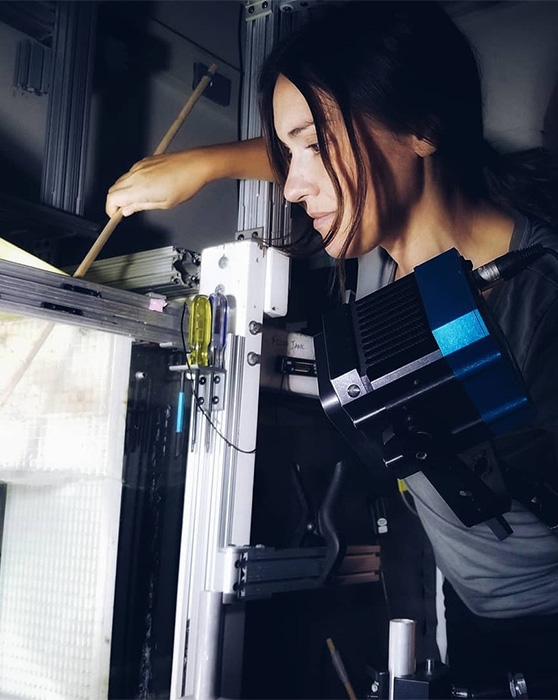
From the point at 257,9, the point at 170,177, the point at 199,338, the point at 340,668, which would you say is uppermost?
the point at 257,9

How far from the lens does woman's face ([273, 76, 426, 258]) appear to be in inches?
58.4

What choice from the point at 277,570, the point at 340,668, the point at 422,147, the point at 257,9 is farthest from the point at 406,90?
the point at 340,668

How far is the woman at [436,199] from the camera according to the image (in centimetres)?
137

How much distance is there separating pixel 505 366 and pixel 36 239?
3.66ft

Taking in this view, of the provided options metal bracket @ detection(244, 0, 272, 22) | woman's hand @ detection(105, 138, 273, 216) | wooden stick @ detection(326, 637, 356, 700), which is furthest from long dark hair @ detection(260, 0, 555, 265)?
wooden stick @ detection(326, 637, 356, 700)

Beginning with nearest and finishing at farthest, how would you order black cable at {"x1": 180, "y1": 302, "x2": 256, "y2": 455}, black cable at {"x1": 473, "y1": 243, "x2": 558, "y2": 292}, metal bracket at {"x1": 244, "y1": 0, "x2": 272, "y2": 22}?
black cable at {"x1": 473, "y1": 243, "x2": 558, "y2": 292}, black cable at {"x1": 180, "y1": 302, "x2": 256, "y2": 455}, metal bracket at {"x1": 244, "y1": 0, "x2": 272, "y2": 22}

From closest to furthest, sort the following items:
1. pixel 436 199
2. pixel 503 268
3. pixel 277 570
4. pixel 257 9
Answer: pixel 503 268 → pixel 277 570 → pixel 436 199 → pixel 257 9

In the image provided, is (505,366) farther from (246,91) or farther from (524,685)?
(246,91)

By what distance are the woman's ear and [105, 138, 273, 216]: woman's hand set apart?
0.39 meters

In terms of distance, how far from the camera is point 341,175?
1.51m

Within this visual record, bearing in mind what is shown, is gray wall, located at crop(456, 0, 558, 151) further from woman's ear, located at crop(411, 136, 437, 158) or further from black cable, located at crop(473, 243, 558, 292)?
black cable, located at crop(473, 243, 558, 292)

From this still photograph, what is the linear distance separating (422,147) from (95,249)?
710 millimetres

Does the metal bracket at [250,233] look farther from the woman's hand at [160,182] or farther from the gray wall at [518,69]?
the gray wall at [518,69]

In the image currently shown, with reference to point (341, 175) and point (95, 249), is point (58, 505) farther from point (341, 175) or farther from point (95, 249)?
point (341, 175)
